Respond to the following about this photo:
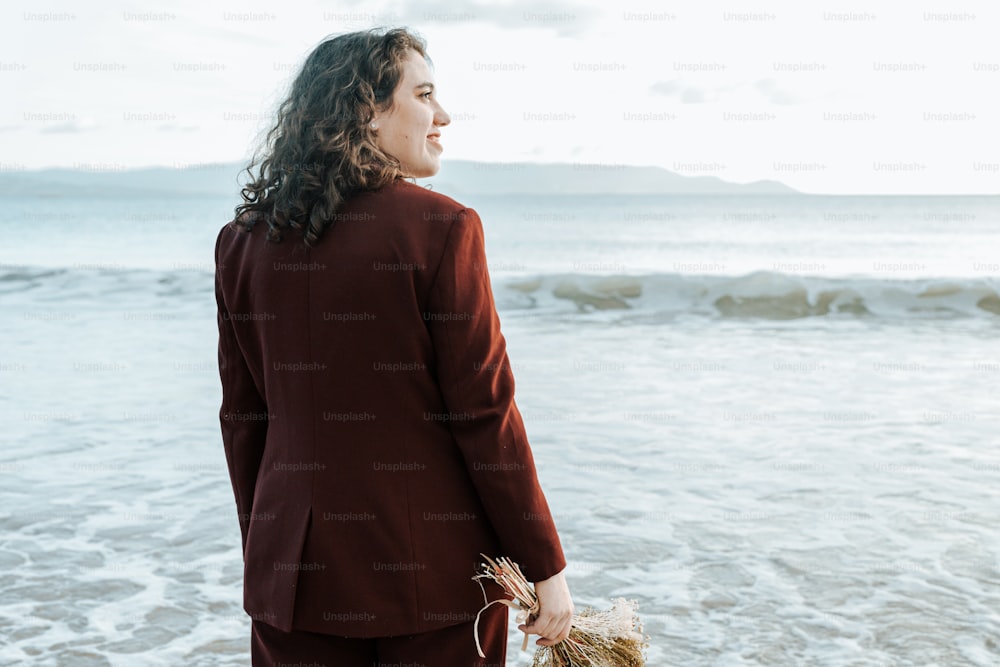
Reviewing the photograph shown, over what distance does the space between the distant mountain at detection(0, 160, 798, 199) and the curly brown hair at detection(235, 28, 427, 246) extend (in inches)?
2261

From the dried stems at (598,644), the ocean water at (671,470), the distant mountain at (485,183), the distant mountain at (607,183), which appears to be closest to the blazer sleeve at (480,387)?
the dried stems at (598,644)

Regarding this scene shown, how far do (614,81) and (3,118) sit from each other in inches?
805

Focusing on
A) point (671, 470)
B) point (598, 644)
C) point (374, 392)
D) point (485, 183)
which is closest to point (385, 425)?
point (374, 392)

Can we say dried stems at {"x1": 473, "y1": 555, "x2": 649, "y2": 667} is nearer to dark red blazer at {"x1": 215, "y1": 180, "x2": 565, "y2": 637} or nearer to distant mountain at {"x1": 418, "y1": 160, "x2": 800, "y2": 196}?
dark red blazer at {"x1": 215, "y1": 180, "x2": 565, "y2": 637}

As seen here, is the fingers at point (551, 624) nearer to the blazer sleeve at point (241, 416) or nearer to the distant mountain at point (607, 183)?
the blazer sleeve at point (241, 416)

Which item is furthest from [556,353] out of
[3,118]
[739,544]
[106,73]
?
[3,118]

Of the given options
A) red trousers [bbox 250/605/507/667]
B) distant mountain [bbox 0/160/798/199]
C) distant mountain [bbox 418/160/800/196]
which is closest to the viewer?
red trousers [bbox 250/605/507/667]

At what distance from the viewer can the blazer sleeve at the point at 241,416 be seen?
1.65 meters

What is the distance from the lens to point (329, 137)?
146 cm

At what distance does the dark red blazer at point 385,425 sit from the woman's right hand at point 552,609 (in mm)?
31

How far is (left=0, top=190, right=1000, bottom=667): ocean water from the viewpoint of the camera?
346 centimetres

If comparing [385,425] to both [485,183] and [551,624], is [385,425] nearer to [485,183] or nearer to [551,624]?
[551,624]

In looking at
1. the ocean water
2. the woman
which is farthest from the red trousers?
the ocean water

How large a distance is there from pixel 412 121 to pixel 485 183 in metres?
66.3
